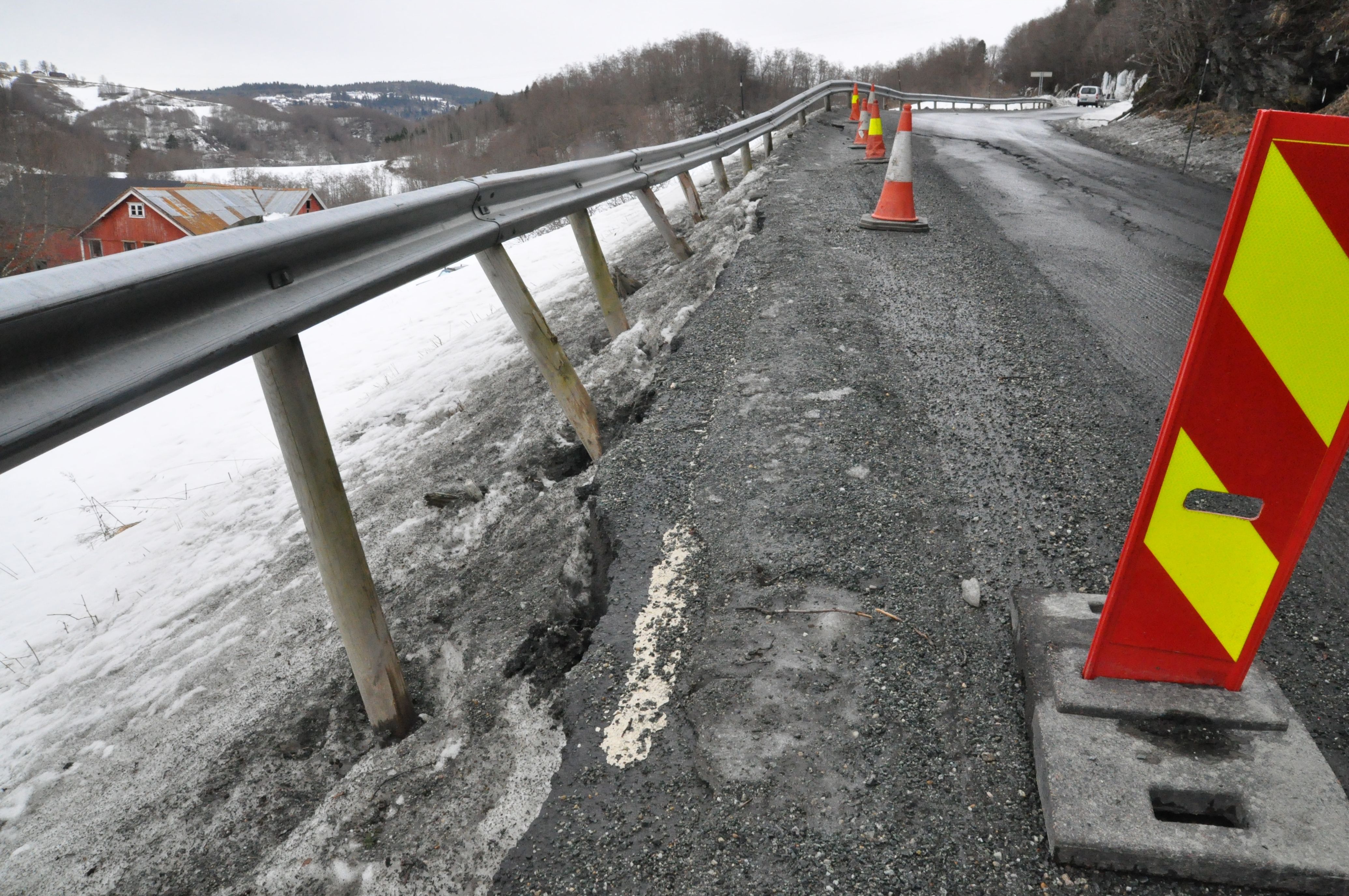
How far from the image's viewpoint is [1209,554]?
1610 millimetres

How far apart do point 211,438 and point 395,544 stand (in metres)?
5.47

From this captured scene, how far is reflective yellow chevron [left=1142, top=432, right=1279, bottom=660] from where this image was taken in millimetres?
1535

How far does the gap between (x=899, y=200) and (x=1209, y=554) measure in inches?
197

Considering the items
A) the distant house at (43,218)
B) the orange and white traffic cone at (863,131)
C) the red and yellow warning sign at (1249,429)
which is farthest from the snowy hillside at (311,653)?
the distant house at (43,218)

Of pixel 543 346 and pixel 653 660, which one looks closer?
pixel 653 660

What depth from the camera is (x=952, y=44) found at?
88.3 m

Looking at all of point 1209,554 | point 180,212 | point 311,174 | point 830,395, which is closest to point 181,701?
point 830,395

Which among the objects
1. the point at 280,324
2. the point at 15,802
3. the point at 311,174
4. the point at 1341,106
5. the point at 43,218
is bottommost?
the point at 311,174

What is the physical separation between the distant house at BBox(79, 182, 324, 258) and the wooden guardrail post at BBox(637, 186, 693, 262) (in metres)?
2.37

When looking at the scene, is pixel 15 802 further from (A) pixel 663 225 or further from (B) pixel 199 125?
(B) pixel 199 125

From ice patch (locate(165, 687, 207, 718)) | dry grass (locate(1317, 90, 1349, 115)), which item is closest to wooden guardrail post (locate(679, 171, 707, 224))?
ice patch (locate(165, 687, 207, 718))

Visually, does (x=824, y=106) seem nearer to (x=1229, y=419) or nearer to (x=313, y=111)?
(x=1229, y=419)

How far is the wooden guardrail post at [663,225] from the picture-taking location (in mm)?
5719

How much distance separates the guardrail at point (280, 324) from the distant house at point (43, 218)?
2717 cm
